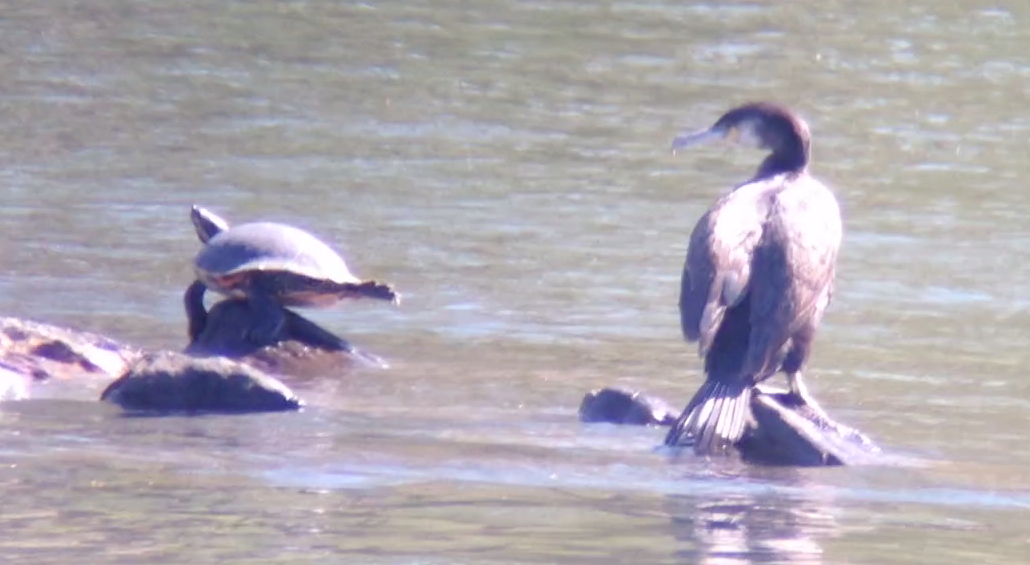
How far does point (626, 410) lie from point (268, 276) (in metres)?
2.25

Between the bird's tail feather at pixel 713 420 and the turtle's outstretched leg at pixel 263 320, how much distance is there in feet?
8.22

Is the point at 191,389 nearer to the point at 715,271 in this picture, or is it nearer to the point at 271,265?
the point at 271,265

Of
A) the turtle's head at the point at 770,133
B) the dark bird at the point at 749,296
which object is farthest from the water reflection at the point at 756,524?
the turtle's head at the point at 770,133

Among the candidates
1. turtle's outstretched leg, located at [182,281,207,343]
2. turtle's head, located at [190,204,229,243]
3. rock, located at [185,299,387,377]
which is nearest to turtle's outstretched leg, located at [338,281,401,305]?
rock, located at [185,299,387,377]

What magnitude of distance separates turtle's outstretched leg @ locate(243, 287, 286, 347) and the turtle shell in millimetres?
55

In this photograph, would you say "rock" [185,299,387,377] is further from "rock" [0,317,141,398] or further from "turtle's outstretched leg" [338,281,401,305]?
"rock" [0,317,141,398]

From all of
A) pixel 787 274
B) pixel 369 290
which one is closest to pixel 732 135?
pixel 787 274

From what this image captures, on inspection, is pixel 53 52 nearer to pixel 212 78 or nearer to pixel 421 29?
pixel 212 78

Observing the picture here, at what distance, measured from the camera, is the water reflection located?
6.13 meters

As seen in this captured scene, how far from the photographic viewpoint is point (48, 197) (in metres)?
13.5

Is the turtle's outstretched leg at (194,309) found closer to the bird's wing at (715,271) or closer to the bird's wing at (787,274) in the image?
the bird's wing at (715,271)

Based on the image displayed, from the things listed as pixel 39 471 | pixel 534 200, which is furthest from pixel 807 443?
pixel 534 200

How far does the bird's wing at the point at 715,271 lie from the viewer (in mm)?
7801

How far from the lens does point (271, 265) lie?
32.3ft
